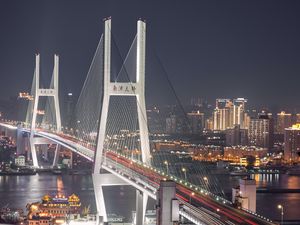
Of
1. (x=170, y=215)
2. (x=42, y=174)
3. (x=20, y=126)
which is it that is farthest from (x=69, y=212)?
(x=20, y=126)

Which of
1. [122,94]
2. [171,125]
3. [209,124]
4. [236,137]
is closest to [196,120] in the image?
[236,137]

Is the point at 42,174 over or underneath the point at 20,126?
underneath

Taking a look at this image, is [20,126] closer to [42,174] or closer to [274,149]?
[42,174]

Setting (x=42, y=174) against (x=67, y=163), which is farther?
(x=67, y=163)

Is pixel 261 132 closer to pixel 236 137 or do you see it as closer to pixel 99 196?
pixel 236 137

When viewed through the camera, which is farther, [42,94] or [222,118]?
[222,118]
